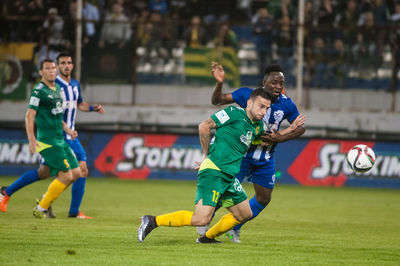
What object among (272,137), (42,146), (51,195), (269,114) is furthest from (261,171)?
(42,146)

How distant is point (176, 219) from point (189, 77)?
10.4 meters

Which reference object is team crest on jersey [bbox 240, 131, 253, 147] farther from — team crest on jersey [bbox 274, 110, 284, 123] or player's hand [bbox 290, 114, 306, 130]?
team crest on jersey [bbox 274, 110, 284, 123]

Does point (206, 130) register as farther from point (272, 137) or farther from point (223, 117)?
point (272, 137)

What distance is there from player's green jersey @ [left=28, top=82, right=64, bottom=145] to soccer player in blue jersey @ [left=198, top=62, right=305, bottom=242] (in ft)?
8.65

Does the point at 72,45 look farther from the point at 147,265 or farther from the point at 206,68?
the point at 147,265

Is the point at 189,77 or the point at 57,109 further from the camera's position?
the point at 189,77

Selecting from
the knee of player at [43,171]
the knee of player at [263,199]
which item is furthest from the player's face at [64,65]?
the knee of player at [263,199]

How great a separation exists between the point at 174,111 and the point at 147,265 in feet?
39.7

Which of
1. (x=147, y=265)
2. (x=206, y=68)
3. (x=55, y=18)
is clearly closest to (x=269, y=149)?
(x=147, y=265)

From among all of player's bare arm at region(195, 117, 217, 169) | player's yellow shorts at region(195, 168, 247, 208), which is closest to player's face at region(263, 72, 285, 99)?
player's bare arm at region(195, 117, 217, 169)

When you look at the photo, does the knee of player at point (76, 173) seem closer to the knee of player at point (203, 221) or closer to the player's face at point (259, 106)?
the knee of player at point (203, 221)

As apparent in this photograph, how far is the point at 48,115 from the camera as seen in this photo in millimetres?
9703

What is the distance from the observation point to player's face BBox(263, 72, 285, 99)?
7.98 metres

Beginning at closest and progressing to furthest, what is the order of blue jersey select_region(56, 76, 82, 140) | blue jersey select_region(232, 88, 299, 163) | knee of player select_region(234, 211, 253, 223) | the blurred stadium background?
knee of player select_region(234, 211, 253, 223) → blue jersey select_region(232, 88, 299, 163) → blue jersey select_region(56, 76, 82, 140) → the blurred stadium background
